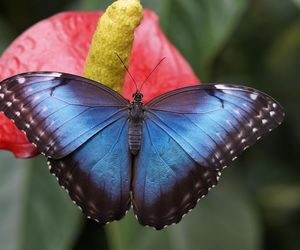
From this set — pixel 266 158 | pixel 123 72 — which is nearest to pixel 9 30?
pixel 123 72

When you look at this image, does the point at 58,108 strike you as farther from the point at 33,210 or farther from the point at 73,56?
the point at 33,210

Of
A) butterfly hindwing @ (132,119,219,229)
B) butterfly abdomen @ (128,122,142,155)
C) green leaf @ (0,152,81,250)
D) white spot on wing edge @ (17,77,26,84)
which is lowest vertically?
green leaf @ (0,152,81,250)

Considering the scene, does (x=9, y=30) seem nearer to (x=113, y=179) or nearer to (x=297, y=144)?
(x=113, y=179)

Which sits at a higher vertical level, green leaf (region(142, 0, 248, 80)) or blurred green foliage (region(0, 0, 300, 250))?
green leaf (region(142, 0, 248, 80))

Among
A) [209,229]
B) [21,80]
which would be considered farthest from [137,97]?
[209,229]

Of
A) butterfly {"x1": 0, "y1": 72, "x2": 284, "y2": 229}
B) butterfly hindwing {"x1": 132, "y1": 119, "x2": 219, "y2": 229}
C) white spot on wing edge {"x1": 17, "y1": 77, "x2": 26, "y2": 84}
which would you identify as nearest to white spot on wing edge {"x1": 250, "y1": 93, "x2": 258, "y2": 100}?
butterfly {"x1": 0, "y1": 72, "x2": 284, "y2": 229}

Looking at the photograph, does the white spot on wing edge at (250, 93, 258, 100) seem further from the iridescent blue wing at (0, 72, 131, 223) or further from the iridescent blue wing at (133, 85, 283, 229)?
the iridescent blue wing at (0, 72, 131, 223)
